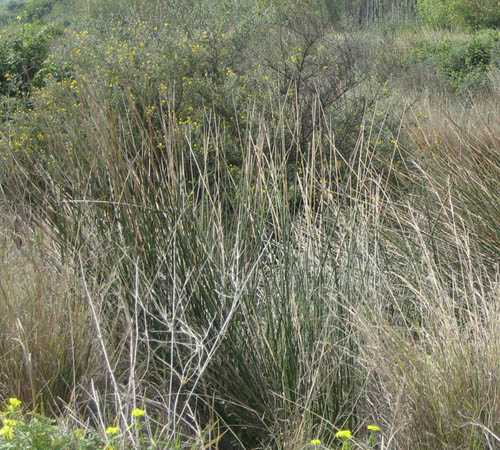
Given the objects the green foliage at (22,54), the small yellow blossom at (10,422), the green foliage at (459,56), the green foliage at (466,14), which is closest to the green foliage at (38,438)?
the small yellow blossom at (10,422)

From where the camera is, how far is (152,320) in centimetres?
287

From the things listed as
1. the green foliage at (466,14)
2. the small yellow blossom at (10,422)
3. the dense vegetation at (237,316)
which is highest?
the small yellow blossom at (10,422)

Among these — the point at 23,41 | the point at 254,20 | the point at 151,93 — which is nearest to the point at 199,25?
the point at 254,20

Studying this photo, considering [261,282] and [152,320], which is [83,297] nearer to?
[152,320]

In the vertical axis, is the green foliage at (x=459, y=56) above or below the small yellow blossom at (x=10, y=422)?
below

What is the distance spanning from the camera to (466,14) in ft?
67.7

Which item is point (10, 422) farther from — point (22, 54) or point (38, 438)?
point (22, 54)

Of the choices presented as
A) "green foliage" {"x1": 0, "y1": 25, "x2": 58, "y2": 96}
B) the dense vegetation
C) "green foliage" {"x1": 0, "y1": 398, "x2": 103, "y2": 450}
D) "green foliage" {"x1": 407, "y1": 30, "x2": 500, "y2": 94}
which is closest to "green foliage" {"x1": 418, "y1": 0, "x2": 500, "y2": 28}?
"green foliage" {"x1": 407, "y1": 30, "x2": 500, "y2": 94}

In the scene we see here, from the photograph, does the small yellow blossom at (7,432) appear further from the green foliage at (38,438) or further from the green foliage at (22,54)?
the green foliage at (22,54)

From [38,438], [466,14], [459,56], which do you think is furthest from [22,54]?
[466,14]

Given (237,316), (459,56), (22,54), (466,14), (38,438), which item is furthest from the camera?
(466,14)

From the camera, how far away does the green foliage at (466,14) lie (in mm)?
20391

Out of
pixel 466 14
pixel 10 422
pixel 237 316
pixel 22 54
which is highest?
pixel 10 422

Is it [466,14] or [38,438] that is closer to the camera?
[38,438]
